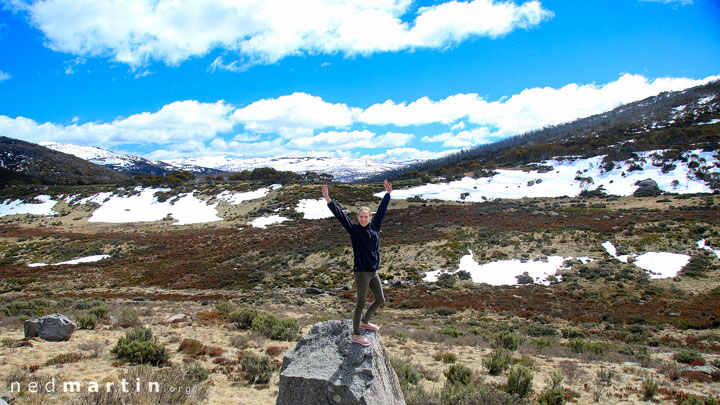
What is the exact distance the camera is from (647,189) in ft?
169

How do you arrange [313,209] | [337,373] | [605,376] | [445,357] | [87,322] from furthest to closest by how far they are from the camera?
1. [313,209]
2. [87,322]
3. [445,357]
4. [605,376]
5. [337,373]

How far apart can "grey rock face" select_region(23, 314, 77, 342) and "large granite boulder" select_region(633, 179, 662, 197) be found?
63177 millimetres

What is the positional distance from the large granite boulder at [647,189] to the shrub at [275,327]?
187 feet

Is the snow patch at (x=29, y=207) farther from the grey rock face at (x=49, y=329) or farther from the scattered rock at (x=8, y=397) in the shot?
the scattered rock at (x=8, y=397)

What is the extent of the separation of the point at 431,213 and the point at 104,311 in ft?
117

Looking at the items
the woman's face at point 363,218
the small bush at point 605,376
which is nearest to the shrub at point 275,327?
the woman's face at point 363,218

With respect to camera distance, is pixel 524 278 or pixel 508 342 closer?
pixel 508 342

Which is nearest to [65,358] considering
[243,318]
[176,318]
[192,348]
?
[192,348]

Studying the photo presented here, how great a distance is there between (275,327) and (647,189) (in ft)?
210

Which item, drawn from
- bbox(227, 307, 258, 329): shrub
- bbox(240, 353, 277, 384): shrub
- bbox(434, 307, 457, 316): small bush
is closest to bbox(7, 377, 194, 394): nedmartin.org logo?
bbox(240, 353, 277, 384): shrub

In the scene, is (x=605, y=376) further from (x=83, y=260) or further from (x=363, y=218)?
(x=83, y=260)

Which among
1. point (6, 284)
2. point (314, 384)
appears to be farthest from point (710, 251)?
point (6, 284)

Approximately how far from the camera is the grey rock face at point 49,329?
8.98 metres

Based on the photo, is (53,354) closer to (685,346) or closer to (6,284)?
(685,346)
